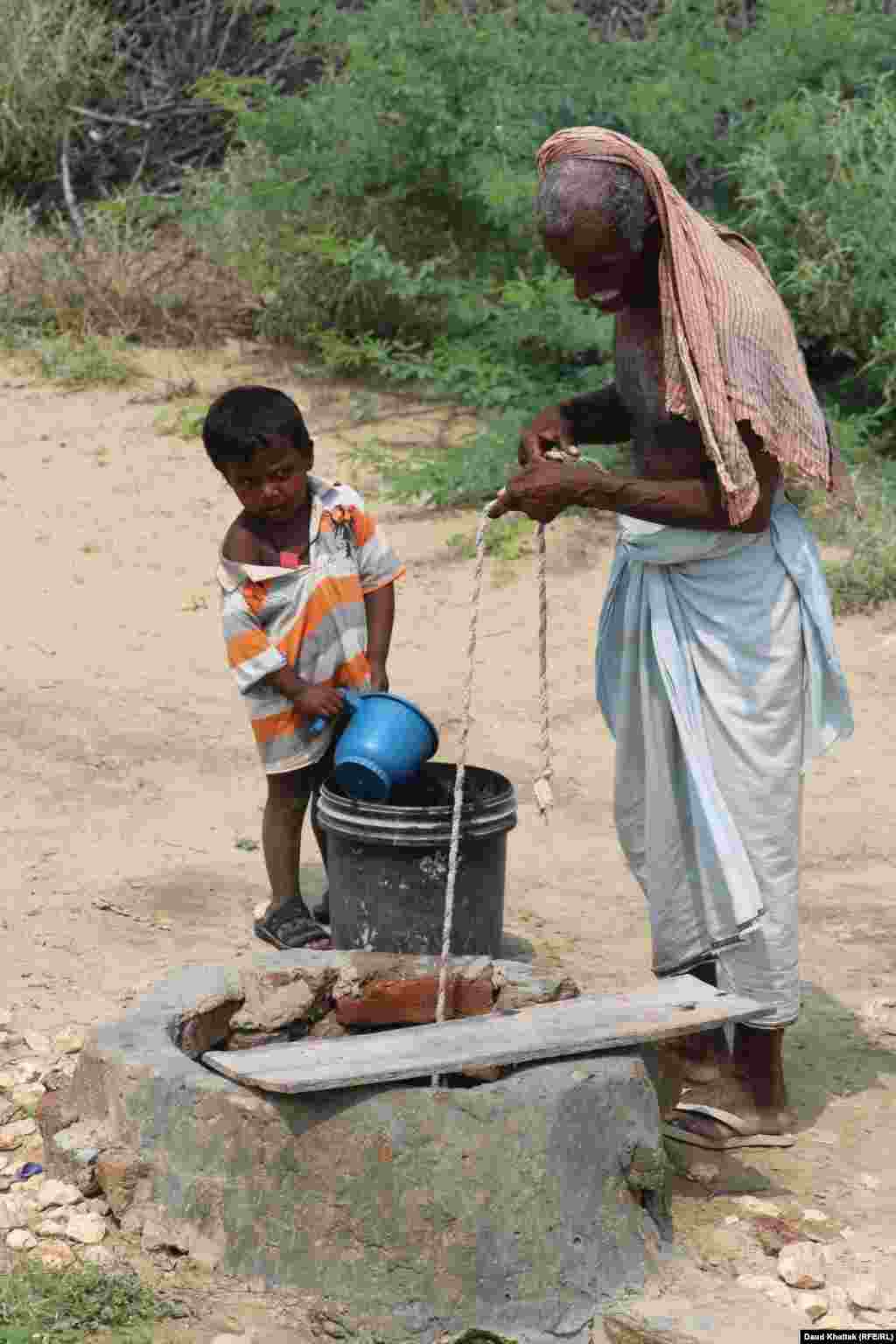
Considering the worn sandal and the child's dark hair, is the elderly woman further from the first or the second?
the worn sandal

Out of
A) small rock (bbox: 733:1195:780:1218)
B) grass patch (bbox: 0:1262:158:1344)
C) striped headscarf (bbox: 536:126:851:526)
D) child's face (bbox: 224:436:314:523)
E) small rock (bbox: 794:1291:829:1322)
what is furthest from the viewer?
child's face (bbox: 224:436:314:523)

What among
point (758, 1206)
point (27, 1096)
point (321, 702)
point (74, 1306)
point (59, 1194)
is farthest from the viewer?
point (321, 702)

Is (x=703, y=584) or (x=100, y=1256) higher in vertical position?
(x=703, y=584)

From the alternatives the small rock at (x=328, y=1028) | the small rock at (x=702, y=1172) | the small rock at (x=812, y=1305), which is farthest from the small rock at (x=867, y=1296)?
the small rock at (x=328, y=1028)

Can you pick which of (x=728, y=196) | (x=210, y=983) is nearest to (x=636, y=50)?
(x=728, y=196)

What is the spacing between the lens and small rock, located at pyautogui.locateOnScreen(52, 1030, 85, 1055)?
13.8ft

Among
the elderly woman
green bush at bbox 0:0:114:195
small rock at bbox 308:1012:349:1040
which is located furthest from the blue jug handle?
green bush at bbox 0:0:114:195

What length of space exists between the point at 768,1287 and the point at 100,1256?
114cm

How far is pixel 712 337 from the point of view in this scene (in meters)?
3.43

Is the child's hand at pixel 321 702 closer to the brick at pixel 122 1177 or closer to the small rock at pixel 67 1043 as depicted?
the small rock at pixel 67 1043

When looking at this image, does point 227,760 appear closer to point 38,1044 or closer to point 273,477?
point 273,477

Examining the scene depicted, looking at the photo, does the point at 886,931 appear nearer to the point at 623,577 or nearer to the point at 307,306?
the point at 623,577

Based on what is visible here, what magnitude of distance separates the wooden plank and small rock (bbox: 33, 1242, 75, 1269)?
1.31 ft

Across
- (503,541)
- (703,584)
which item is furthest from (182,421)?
(703,584)
